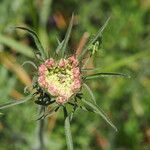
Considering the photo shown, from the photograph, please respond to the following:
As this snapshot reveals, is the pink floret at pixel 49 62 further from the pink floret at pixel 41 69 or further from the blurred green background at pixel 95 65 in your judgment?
the blurred green background at pixel 95 65

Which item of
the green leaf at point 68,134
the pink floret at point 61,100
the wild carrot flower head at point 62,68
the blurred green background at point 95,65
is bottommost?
the green leaf at point 68,134

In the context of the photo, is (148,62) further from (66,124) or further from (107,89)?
(66,124)

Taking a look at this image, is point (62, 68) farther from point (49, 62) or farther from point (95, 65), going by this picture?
point (95, 65)

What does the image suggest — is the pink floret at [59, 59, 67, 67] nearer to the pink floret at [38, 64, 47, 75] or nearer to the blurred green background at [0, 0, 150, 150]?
the pink floret at [38, 64, 47, 75]

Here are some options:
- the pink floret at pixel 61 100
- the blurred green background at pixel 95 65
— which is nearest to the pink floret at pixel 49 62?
the pink floret at pixel 61 100

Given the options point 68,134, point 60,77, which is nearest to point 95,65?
point 60,77

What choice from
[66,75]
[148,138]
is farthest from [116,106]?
[66,75]
